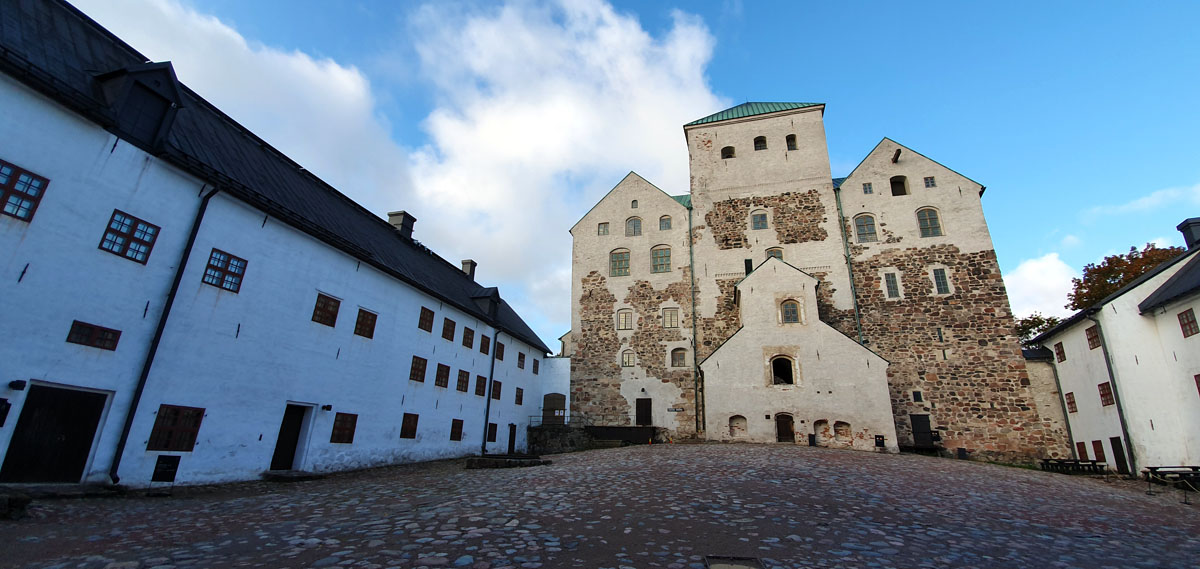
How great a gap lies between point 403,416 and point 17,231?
11611mm

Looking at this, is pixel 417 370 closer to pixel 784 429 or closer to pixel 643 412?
pixel 643 412

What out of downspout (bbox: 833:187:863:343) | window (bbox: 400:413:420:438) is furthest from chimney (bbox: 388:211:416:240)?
downspout (bbox: 833:187:863:343)

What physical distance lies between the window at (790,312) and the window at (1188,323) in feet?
38.4

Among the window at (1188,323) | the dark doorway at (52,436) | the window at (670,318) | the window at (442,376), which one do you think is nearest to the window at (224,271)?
the dark doorway at (52,436)

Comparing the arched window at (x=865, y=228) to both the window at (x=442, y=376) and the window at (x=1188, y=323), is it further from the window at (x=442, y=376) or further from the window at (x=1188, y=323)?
the window at (x=442, y=376)

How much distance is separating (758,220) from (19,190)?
27572mm

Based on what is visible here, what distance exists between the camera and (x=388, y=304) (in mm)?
17984

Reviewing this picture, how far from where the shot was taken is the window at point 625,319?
2772cm

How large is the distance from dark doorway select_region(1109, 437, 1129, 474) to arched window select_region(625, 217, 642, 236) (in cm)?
2203

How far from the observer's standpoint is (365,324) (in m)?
16.9

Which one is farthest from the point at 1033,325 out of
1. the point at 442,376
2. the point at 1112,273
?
the point at 442,376

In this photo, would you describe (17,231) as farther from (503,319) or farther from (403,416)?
(503,319)

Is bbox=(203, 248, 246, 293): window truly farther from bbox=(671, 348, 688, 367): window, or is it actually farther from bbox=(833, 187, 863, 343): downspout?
bbox=(833, 187, 863, 343): downspout

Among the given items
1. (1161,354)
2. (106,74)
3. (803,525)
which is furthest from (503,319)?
(1161,354)
